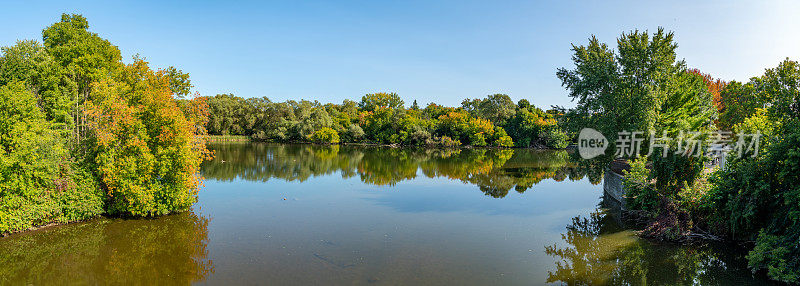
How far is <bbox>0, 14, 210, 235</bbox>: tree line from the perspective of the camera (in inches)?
516

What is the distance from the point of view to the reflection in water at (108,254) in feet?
34.2

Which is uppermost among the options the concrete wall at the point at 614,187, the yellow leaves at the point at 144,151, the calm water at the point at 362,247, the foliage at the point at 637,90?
the foliage at the point at 637,90

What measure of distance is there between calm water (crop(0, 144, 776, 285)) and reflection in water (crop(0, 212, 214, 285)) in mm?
35

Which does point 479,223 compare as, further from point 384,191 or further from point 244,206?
point 244,206

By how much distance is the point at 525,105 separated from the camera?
92.7 m

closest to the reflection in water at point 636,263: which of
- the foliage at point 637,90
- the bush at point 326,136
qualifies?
the foliage at point 637,90

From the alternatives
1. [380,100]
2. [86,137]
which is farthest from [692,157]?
[380,100]

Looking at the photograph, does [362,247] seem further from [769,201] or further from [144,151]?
[769,201]

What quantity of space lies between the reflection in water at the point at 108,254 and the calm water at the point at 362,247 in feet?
0.11

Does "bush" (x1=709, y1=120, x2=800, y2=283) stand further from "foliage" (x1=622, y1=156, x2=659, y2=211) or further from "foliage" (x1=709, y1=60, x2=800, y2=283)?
"foliage" (x1=622, y1=156, x2=659, y2=211)

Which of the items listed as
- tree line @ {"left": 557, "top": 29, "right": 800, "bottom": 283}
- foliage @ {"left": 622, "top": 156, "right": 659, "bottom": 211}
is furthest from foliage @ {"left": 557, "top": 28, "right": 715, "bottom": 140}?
foliage @ {"left": 622, "top": 156, "right": 659, "bottom": 211}

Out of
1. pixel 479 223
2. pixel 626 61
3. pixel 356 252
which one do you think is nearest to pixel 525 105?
pixel 626 61

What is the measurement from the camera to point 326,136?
82250 millimetres

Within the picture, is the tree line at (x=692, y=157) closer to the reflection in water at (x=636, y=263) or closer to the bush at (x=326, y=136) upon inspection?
the reflection in water at (x=636, y=263)
